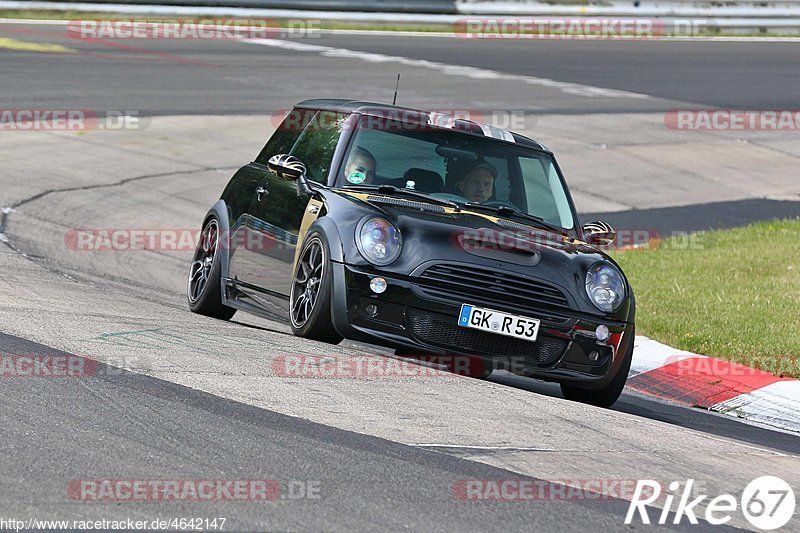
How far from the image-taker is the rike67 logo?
5.05 m

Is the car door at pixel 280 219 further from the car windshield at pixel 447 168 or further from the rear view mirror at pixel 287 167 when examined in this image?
the car windshield at pixel 447 168

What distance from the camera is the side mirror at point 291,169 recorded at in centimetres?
852

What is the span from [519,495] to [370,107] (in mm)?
4277

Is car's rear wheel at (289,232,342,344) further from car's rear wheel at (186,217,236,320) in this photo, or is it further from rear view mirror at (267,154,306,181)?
car's rear wheel at (186,217,236,320)

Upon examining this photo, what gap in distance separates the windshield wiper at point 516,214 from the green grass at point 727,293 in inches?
79.8

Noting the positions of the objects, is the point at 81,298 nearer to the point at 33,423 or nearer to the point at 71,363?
the point at 71,363

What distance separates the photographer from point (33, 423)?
17.9ft

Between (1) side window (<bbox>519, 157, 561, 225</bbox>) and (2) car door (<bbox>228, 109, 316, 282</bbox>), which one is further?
(2) car door (<bbox>228, 109, 316, 282</bbox>)

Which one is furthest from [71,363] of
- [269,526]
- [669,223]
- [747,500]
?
[669,223]

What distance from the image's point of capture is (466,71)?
25281 millimetres

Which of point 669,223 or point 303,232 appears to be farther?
point 669,223
